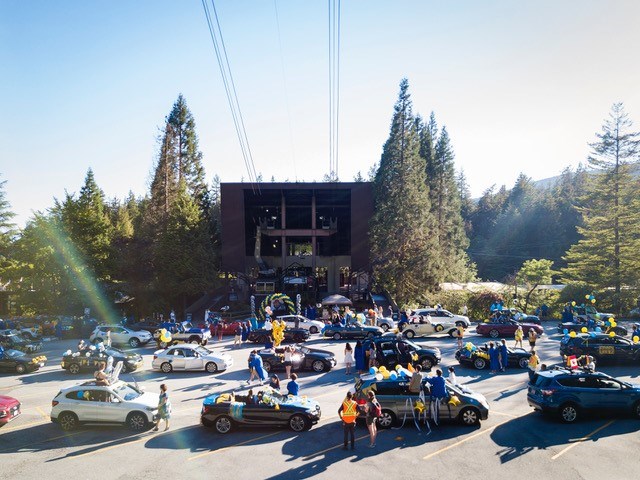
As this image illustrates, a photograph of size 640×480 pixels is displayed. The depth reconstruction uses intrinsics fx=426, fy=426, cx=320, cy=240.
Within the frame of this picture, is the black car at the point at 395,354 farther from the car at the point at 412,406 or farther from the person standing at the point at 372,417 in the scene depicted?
the person standing at the point at 372,417

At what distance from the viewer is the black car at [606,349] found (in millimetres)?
18406

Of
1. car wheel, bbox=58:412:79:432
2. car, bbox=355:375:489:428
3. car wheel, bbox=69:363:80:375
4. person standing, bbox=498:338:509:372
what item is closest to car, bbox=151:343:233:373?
car wheel, bbox=69:363:80:375

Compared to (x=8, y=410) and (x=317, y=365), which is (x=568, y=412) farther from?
(x=8, y=410)

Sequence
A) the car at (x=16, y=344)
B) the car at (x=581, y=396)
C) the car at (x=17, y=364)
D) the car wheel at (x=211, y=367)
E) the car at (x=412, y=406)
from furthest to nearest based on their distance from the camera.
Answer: the car at (x=16, y=344), the car at (x=17, y=364), the car wheel at (x=211, y=367), the car at (x=581, y=396), the car at (x=412, y=406)

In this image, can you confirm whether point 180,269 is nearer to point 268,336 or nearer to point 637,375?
point 268,336

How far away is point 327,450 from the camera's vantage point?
10.6 metres

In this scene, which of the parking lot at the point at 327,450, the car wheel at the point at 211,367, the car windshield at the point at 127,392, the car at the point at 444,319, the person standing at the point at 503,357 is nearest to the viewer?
the parking lot at the point at 327,450

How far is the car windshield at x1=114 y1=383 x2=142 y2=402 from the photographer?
12.4 meters

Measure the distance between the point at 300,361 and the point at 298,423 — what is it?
6364mm

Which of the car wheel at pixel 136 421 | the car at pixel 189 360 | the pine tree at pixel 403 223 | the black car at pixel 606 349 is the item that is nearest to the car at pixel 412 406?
the car wheel at pixel 136 421

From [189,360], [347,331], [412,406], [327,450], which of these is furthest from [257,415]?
[347,331]

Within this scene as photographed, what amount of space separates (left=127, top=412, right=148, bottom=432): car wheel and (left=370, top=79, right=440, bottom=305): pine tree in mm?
30277

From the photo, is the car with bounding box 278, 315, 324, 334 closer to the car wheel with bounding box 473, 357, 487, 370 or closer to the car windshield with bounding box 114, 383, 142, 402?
the car wheel with bounding box 473, 357, 487, 370

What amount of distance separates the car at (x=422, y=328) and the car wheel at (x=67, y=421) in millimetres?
18352
